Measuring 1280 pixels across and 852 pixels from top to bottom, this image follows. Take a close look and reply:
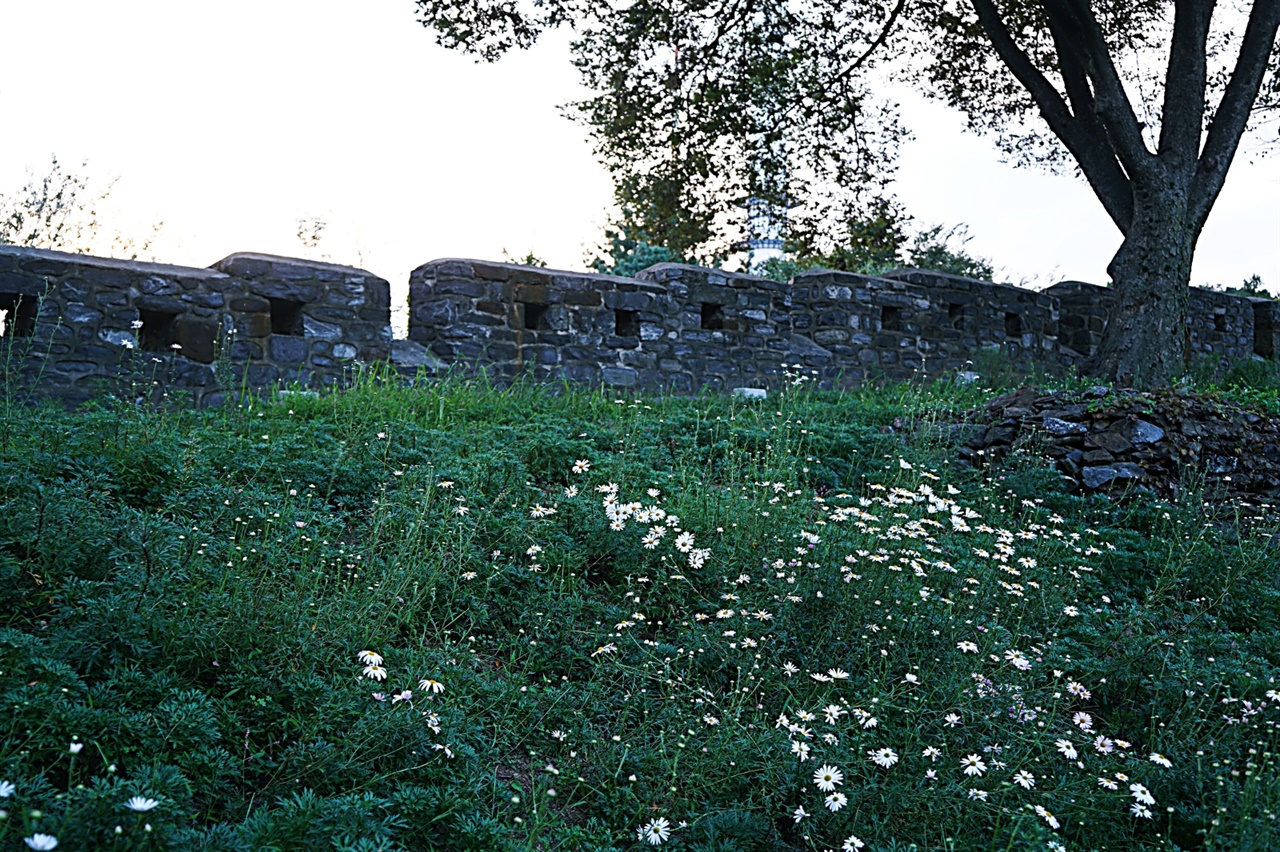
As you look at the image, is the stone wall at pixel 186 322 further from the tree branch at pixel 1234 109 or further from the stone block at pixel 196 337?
the tree branch at pixel 1234 109

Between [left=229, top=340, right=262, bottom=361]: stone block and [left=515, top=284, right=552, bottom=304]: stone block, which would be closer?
[left=229, top=340, right=262, bottom=361]: stone block

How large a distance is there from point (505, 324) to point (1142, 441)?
18.1 ft

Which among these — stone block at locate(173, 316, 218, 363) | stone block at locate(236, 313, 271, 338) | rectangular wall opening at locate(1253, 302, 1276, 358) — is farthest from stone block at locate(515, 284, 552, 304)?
rectangular wall opening at locate(1253, 302, 1276, 358)

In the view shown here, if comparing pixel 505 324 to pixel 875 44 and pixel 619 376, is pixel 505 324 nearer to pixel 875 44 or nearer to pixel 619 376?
pixel 619 376

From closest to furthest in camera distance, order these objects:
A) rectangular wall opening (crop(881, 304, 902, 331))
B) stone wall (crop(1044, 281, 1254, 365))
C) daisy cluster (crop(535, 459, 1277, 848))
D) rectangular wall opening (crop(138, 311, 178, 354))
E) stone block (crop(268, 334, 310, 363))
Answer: daisy cluster (crop(535, 459, 1277, 848))
rectangular wall opening (crop(138, 311, 178, 354))
stone block (crop(268, 334, 310, 363))
rectangular wall opening (crop(881, 304, 902, 331))
stone wall (crop(1044, 281, 1254, 365))

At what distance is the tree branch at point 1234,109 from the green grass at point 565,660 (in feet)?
21.6

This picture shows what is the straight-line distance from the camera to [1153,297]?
10.6m

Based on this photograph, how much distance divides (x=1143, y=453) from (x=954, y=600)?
357cm

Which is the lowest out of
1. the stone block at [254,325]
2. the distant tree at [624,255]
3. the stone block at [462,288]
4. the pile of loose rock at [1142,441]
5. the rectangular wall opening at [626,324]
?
the pile of loose rock at [1142,441]

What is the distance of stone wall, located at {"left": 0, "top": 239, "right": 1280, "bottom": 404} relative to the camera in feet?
25.4

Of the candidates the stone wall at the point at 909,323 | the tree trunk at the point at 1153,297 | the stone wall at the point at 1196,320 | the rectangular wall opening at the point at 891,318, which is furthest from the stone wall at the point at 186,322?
the stone wall at the point at 1196,320

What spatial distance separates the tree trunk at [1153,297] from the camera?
10.5 metres

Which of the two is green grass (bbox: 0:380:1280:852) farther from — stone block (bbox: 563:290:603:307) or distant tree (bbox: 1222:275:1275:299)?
distant tree (bbox: 1222:275:1275:299)

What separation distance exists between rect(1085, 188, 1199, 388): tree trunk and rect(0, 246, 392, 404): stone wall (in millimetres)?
7386
